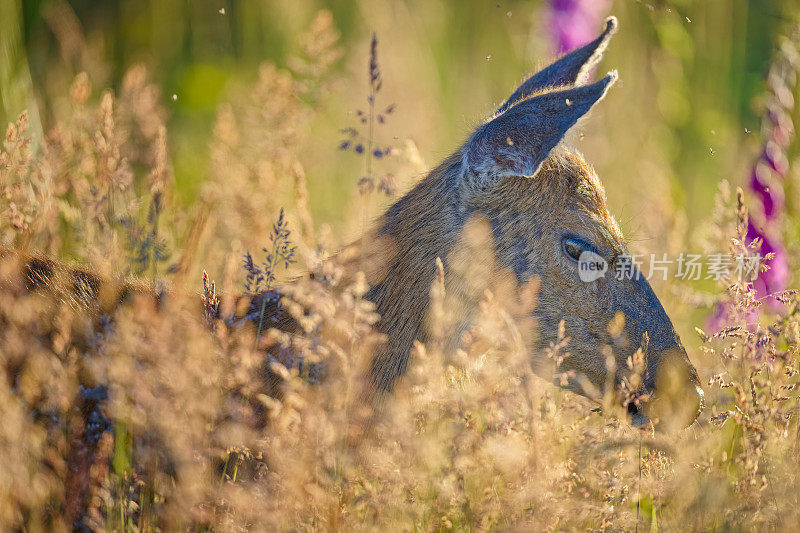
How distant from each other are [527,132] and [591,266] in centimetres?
63

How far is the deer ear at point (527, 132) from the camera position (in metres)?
2.82

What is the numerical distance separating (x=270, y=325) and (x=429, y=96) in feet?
12.3

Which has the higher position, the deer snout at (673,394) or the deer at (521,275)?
the deer at (521,275)

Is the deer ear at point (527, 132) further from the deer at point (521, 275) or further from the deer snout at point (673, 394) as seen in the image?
the deer snout at point (673, 394)

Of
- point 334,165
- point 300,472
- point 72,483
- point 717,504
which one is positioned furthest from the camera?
point 334,165

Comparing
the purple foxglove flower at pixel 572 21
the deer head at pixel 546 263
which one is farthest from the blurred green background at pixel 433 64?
the deer head at pixel 546 263

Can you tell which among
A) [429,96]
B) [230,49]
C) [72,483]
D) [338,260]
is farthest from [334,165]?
[72,483]

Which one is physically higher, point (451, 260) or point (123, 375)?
point (123, 375)

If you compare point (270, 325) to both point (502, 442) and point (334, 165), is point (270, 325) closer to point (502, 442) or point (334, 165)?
point (502, 442)

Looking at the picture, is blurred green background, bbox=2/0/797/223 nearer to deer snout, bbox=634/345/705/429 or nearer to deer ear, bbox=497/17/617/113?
deer ear, bbox=497/17/617/113

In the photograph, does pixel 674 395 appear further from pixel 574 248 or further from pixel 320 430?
pixel 320 430

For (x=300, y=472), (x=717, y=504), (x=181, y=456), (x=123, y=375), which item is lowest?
(x=717, y=504)

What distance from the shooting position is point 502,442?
2387 millimetres

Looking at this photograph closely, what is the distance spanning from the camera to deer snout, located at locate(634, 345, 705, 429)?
3.06 metres
